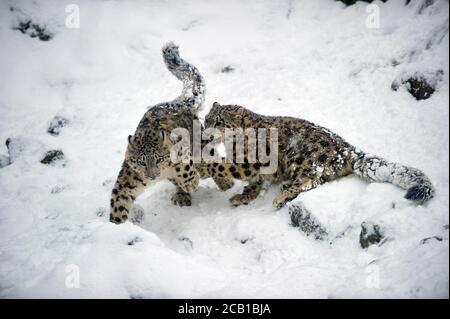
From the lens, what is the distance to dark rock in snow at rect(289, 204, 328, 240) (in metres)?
5.79

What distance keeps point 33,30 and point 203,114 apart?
227 inches

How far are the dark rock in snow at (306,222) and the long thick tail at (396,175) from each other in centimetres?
105

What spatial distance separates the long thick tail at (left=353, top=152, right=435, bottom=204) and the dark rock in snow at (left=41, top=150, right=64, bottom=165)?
19.0 ft

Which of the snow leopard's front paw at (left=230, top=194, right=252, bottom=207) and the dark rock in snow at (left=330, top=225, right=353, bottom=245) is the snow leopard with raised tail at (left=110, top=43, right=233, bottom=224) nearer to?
the snow leopard's front paw at (left=230, top=194, right=252, bottom=207)

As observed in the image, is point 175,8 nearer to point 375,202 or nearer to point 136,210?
point 136,210

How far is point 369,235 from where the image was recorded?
207 inches

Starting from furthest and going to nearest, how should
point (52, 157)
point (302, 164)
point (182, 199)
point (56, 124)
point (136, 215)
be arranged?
1. point (56, 124)
2. point (52, 157)
3. point (182, 199)
4. point (136, 215)
5. point (302, 164)

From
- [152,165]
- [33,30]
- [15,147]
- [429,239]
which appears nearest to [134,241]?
[152,165]

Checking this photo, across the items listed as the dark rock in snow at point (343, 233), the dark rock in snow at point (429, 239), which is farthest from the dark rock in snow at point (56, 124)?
the dark rock in snow at point (429, 239)

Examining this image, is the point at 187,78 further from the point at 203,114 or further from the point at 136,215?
the point at 136,215

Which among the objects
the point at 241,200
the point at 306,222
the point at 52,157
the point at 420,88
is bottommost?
the point at 52,157

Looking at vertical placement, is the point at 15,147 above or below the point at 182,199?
below

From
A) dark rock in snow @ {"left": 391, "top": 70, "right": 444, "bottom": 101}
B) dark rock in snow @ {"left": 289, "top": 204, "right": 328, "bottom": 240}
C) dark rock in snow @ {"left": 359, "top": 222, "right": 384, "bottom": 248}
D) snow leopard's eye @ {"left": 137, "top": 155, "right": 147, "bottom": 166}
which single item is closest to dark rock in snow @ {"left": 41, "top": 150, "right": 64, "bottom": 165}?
snow leopard's eye @ {"left": 137, "top": 155, "right": 147, "bottom": 166}

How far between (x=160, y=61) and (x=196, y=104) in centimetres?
363
